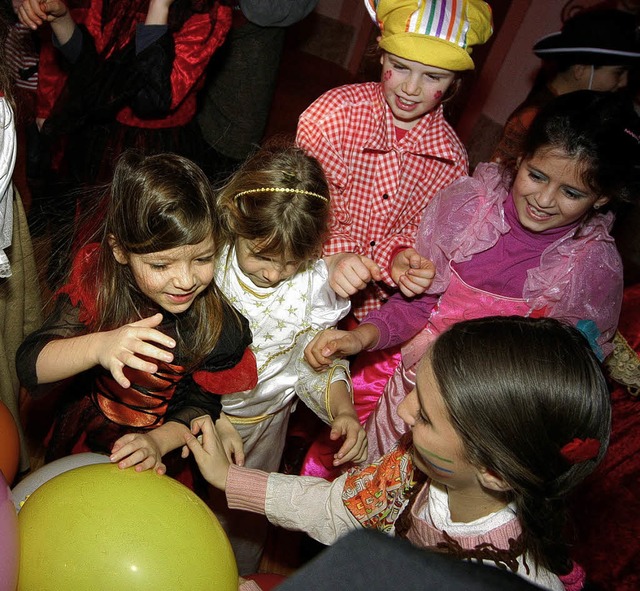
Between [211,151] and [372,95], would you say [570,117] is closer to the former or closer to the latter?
[372,95]

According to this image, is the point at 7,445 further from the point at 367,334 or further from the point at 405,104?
the point at 405,104

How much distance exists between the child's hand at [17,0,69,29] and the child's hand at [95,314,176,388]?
4.03 ft

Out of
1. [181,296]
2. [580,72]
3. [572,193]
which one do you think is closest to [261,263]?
[181,296]

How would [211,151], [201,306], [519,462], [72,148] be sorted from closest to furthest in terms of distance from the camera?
[519,462], [201,306], [72,148], [211,151]

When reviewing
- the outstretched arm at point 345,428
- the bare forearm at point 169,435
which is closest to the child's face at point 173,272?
the bare forearm at point 169,435

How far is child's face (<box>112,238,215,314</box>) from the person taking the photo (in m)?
1.32

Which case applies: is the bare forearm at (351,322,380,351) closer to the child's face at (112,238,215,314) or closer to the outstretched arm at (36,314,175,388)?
the child's face at (112,238,215,314)

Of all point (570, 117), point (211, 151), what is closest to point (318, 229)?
point (570, 117)

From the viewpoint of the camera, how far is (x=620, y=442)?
201 centimetres

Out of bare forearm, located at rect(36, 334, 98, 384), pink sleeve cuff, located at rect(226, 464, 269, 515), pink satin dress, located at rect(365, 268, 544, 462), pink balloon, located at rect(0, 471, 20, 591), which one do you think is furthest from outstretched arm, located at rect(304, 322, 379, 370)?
pink balloon, located at rect(0, 471, 20, 591)

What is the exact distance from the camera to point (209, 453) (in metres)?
1.43

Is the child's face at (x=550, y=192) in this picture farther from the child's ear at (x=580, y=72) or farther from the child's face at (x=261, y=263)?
the child's ear at (x=580, y=72)

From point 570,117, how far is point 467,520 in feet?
3.32

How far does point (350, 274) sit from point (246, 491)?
0.60m
